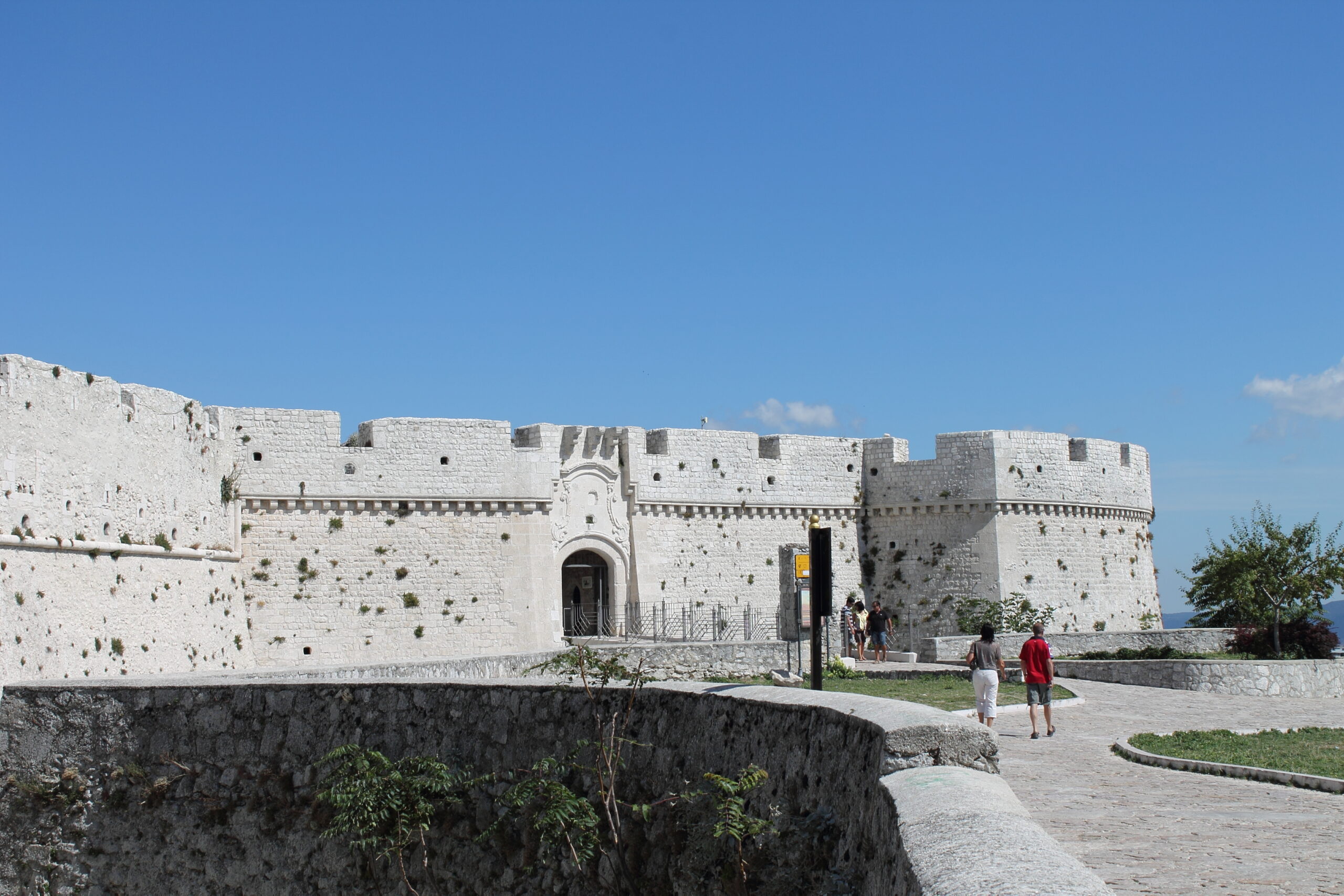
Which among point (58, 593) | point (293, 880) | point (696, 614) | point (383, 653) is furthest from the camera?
point (696, 614)

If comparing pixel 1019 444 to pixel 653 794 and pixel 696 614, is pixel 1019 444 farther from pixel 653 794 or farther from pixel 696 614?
pixel 653 794

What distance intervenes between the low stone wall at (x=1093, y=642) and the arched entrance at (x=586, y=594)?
7.16 meters

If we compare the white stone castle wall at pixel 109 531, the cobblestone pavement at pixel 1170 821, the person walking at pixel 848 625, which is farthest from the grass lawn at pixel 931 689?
the white stone castle wall at pixel 109 531

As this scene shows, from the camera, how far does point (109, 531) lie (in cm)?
1945

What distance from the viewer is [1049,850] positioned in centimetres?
408

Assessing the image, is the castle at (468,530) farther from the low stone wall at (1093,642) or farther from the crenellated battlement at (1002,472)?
the low stone wall at (1093,642)

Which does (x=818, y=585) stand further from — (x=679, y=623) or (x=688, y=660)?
(x=679, y=623)

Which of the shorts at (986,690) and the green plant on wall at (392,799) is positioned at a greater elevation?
the shorts at (986,690)

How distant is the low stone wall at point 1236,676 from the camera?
20.9 meters

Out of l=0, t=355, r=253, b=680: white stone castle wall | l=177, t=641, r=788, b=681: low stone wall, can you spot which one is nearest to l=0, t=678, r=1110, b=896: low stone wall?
l=0, t=355, r=253, b=680: white stone castle wall

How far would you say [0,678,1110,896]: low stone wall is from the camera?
6.09 metres

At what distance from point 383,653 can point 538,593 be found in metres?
3.45

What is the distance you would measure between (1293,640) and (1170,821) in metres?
21.6

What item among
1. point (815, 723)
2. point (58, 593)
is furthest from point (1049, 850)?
point (58, 593)
